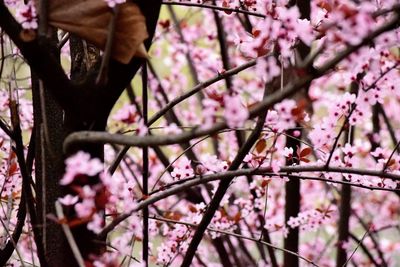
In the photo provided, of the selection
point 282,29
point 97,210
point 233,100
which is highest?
point 282,29

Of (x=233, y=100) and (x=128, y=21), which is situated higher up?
(x=128, y=21)

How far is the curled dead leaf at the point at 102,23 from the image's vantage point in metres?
1.56

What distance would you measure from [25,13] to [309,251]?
198 inches

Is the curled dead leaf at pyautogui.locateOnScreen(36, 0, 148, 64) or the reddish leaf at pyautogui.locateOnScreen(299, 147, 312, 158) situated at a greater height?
the curled dead leaf at pyautogui.locateOnScreen(36, 0, 148, 64)

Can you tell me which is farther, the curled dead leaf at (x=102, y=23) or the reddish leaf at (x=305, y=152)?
the reddish leaf at (x=305, y=152)

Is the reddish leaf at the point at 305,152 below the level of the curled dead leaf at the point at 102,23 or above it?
below

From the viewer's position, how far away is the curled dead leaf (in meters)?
1.56

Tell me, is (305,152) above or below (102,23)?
below

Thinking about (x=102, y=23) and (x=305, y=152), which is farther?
(x=305, y=152)

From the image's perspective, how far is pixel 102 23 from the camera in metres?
1.59

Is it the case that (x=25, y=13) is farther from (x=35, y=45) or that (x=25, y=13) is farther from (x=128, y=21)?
(x=128, y=21)

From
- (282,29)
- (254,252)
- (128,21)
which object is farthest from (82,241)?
(254,252)

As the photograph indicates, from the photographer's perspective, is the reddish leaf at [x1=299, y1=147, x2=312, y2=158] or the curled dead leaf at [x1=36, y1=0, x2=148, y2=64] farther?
the reddish leaf at [x1=299, y1=147, x2=312, y2=158]

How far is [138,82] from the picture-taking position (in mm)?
7371
